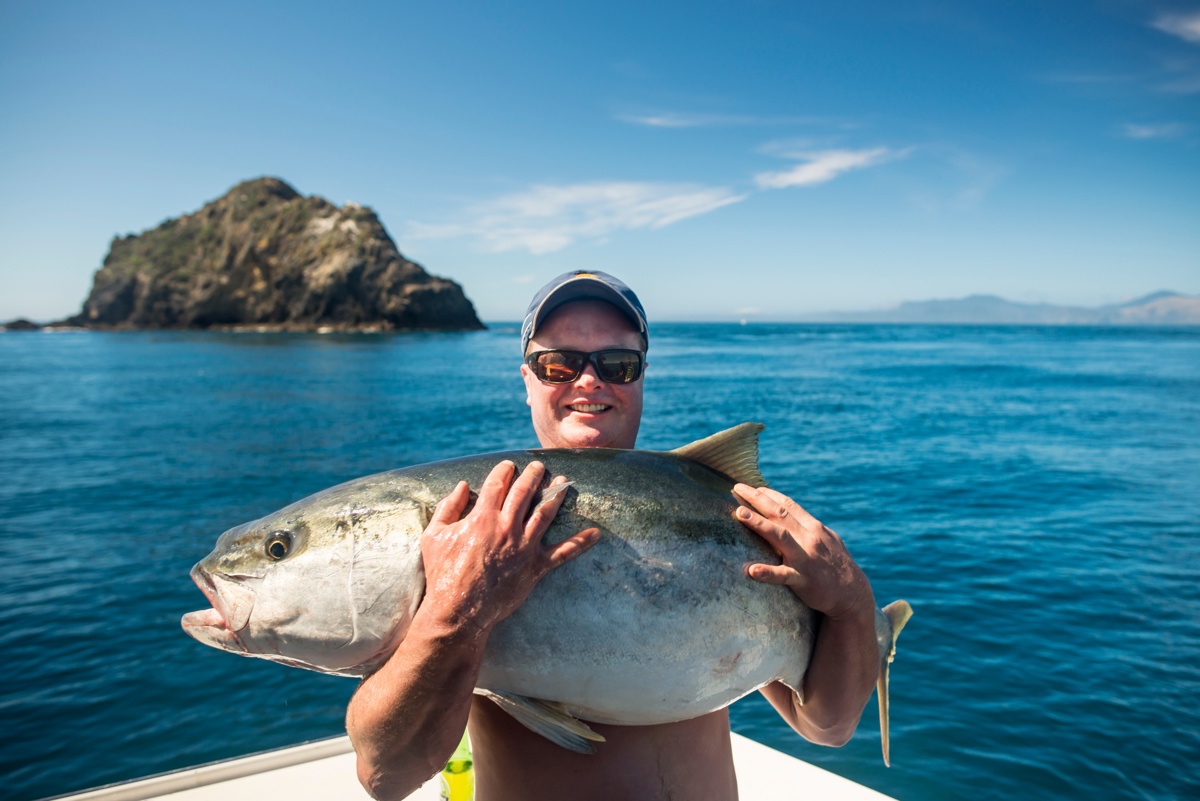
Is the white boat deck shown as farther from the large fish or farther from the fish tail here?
the large fish

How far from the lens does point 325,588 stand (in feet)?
6.94

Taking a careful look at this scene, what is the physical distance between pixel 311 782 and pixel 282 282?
119600 millimetres

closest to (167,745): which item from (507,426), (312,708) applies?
(312,708)

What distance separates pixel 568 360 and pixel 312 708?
26.5 feet

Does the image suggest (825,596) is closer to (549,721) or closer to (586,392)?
(549,721)

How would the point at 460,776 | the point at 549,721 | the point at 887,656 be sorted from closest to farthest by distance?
1. the point at 549,721
2. the point at 887,656
3. the point at 460,776

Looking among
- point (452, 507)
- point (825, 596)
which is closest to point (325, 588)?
point (452, 507)

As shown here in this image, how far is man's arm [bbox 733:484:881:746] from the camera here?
7.49 feet

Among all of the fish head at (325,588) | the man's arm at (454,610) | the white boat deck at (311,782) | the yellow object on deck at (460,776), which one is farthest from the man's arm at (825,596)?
the white boat deck at (311,782)

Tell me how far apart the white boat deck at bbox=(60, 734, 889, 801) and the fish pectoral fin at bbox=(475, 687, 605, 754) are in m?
2.76

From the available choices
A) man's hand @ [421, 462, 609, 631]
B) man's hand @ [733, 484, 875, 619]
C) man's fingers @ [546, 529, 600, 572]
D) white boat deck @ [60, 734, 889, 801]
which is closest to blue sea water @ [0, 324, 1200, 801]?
white boat deck @ [60, 734, 889, 801]

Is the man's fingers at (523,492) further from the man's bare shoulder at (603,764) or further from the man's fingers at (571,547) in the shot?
the man's bare shoulder at (603,764)

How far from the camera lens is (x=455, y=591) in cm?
191

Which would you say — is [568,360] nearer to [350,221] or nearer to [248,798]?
[248,798]
